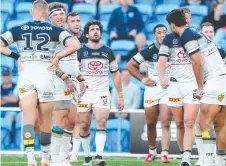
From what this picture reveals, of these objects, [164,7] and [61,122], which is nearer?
[61,122]

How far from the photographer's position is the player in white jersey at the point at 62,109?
15.1 meters

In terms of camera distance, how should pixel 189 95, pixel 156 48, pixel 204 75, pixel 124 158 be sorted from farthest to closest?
pixel 124 158
pixel 156 48
pixel 189 95
pixel 204 75

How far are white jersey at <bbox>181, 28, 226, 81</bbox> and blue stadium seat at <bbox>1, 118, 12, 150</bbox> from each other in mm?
8407

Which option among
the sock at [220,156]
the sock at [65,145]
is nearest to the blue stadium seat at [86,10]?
the sock at [65,145]

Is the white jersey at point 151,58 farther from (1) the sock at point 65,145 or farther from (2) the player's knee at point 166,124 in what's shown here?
(1) the sock at point 65,145

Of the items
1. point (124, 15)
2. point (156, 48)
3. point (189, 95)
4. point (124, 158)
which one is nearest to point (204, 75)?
point (189, 95)

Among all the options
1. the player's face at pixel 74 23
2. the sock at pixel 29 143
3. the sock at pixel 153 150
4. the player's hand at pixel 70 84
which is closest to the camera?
the sock at pixel 29 143

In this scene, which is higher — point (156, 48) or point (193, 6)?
point (193, 6)

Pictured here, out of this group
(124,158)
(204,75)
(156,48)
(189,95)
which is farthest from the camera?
(124,158)

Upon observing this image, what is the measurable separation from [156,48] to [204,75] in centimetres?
→ 458

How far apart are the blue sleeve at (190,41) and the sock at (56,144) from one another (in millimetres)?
2665

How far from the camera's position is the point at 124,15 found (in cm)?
2477

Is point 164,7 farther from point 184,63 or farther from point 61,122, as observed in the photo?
point 61,122

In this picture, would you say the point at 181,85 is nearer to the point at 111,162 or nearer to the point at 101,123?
the point at 101,123
